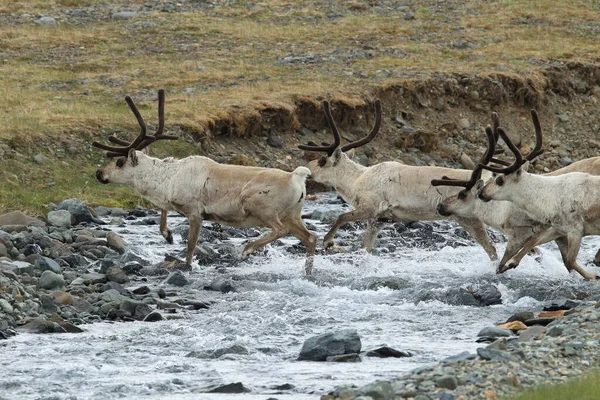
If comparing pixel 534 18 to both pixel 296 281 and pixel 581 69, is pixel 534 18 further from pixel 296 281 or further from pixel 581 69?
pixel 296 281

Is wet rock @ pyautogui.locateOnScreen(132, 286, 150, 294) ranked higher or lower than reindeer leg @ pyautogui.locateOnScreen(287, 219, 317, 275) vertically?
lower

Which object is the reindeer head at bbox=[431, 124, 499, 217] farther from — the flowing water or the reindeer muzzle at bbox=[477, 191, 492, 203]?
the flowing water

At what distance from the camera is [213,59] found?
29625mm

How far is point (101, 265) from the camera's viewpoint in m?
14.9

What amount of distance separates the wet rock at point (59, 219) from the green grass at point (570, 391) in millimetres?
10253

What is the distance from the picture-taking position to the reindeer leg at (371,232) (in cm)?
1652

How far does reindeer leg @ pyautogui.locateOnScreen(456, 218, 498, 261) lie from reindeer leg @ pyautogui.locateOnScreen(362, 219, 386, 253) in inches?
47.9

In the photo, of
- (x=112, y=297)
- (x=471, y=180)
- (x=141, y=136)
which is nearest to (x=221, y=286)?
(x=112, y=297)

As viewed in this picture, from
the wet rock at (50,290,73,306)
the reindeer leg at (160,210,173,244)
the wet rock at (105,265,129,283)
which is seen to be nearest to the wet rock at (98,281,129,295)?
the wet rock at (105,265,129,283)

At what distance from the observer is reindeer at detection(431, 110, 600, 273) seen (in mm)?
14953

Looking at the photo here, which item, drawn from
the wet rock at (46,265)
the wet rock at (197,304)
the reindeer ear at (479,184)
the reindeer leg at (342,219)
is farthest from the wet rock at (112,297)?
the reindeer ear at (479,184)

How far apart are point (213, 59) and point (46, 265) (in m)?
16.1

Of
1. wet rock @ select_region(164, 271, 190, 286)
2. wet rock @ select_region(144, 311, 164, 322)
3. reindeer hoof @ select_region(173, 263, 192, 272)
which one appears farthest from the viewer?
reindeer hoof @ select_region(173, 263, 192, 272)

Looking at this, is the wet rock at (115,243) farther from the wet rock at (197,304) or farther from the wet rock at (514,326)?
the wet rock at (514,326)
